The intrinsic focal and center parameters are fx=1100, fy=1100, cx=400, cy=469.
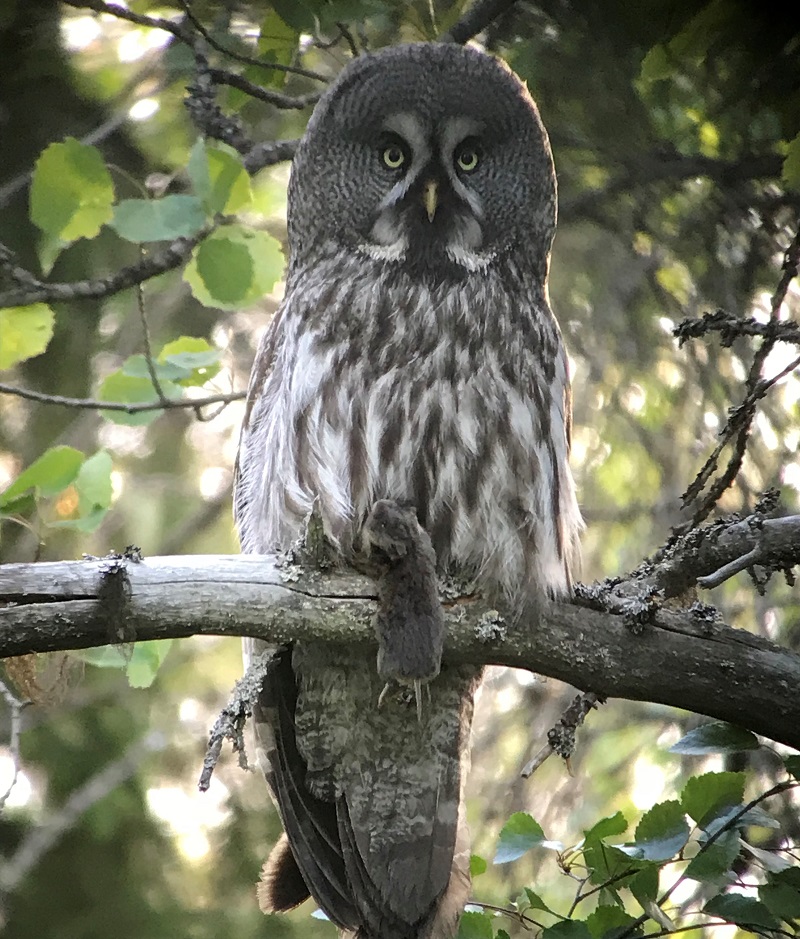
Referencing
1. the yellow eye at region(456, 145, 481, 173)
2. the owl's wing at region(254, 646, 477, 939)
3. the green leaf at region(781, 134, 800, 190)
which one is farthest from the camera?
the yellow eye at region(456, 145, 481, 173)

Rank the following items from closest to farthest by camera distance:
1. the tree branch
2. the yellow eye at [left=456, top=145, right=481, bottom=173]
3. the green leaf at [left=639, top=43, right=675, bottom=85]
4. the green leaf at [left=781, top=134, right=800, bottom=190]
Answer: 1. the tree branch
2. the green leaf at [left=781, top=134, right=800, bottom=190]
3. the green leaf at [left=639, top=43, right=675, bottom=85]
4. the yellow eye at [left=456, top=145, right=481, bottom=173]

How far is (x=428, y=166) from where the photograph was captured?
2098 mm

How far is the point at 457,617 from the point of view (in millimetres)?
1651

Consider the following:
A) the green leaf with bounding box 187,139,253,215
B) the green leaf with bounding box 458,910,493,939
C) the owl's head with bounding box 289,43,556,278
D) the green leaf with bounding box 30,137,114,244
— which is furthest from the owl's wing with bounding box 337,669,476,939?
the green leaf with bounding box 30,137,114,244

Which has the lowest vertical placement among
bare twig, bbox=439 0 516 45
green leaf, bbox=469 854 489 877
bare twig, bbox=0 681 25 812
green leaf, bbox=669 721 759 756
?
green leaf, bbox=469 854 489 877

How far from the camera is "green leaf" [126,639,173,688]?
5.88 feet

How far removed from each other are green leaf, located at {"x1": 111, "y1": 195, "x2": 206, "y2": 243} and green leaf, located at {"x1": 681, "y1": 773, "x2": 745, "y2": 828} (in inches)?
49.2

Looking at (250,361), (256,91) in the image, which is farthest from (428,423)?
(250,361)

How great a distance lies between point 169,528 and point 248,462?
55.6 inches

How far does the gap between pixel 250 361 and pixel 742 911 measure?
2135 mm

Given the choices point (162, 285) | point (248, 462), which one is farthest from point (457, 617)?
point (162, 285)

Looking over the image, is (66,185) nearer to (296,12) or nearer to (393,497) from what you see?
(296,12)

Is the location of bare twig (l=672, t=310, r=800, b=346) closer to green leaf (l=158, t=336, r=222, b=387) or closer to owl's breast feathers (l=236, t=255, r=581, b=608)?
owl's breast feathers (l=236, t=255, r=581, b=608)

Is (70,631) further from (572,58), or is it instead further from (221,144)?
(572,58)
